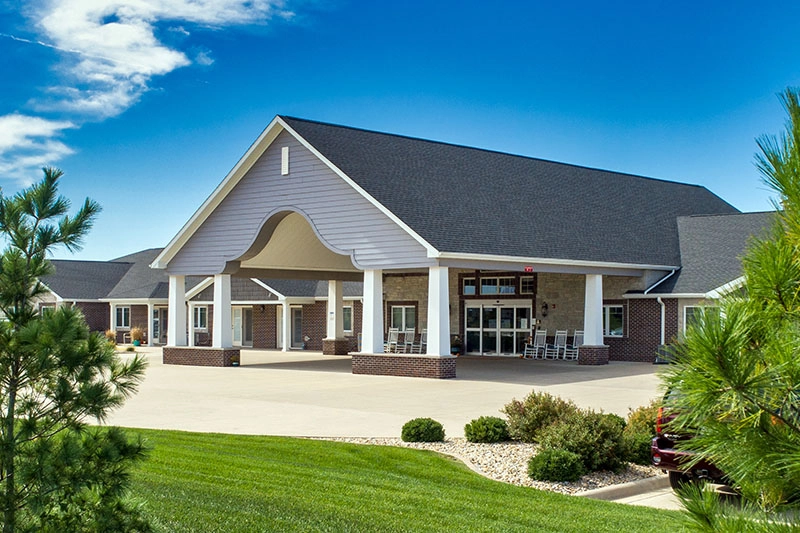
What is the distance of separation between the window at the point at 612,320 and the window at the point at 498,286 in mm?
4089

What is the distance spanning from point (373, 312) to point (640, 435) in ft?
48.5

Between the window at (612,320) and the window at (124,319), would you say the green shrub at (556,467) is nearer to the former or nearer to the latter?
the window at (612,320)

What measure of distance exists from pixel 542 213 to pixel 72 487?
27277mm

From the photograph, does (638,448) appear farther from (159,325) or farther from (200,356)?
(159,325)

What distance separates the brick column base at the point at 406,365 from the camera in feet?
81.1

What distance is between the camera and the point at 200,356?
31.9 meters

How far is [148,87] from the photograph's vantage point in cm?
3102

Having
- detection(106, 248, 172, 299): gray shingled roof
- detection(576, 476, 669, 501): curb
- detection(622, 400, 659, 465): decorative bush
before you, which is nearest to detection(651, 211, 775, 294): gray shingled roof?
detection(622, 400, 659, 465): decorative bush

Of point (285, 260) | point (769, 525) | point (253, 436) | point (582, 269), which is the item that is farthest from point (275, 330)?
point (769, 525)

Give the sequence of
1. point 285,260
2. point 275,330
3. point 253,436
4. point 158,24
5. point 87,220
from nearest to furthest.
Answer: point 87,220 → point 253,436 → point 158,24 → point 285,260 → point 275,330

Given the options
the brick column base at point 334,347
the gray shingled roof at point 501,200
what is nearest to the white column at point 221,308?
the gray shingled roof at point 501,200

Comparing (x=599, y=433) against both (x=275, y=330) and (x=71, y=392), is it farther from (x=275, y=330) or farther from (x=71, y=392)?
(x=275, y=330)

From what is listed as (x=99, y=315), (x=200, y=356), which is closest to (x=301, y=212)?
(x=200, y=356)

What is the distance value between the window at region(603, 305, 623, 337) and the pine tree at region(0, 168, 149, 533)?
2948 cm
